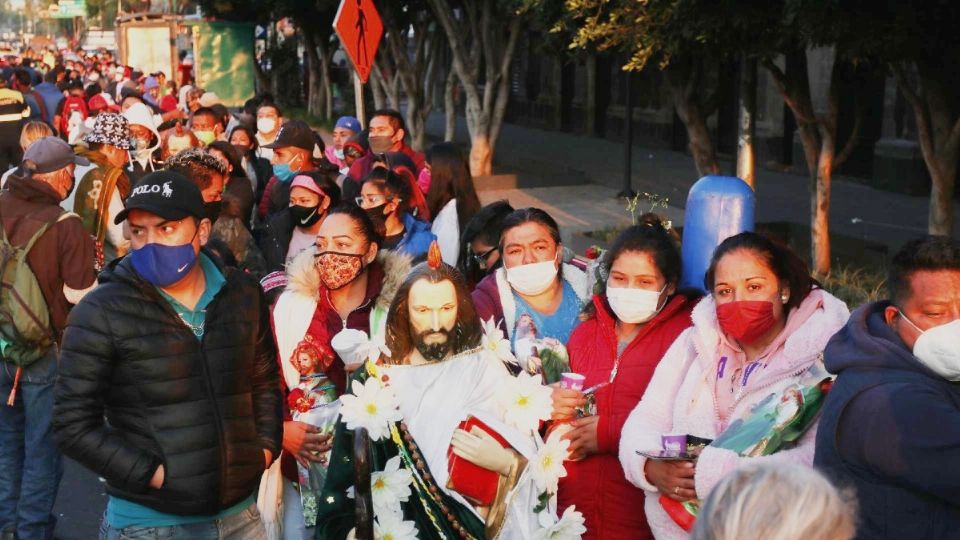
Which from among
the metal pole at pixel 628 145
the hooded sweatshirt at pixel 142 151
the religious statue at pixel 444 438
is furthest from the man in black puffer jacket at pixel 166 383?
the metal pole at pixel 628 145

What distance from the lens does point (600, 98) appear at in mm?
31406

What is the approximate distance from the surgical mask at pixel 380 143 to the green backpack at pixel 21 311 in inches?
145

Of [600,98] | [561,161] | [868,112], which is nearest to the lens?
[868,112]

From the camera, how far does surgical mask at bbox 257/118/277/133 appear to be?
12.1m

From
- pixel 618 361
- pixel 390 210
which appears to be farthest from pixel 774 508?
pixel 390 210

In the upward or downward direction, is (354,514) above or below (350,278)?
below

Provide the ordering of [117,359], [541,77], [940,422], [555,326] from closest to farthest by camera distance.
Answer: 1. [940,422]
2. [117,359]
3. [555,326]
4. [541,77]

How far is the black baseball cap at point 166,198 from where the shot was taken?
12.9 feet

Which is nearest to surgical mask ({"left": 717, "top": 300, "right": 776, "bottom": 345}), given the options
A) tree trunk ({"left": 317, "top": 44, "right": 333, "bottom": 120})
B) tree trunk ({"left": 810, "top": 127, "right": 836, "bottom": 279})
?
tree trunk ({"left": 810, "top": 127, "right": 836, "bottom": 279})

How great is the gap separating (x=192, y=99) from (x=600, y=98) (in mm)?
13432

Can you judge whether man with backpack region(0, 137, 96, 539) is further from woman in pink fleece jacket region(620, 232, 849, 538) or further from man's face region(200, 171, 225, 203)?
woman in pink fleece jacket region(620, 232, 849, 538)

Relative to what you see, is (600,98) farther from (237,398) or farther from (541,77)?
(237,398)

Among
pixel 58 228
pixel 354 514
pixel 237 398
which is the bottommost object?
pixel 354 514

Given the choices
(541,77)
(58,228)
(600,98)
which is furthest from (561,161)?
(58,228)
